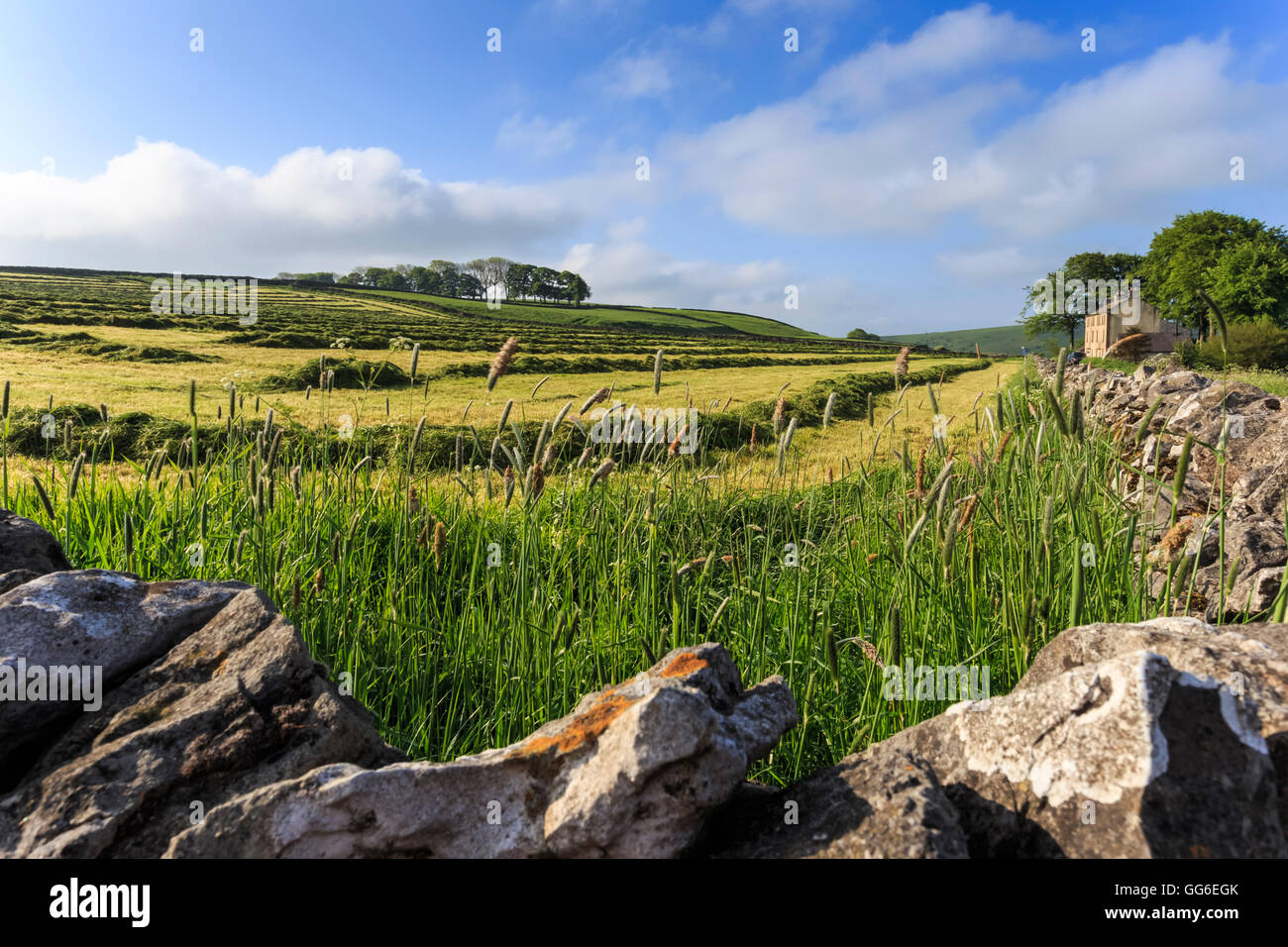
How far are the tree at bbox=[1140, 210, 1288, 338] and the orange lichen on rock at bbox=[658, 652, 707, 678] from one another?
150ft

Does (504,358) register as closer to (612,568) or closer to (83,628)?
(612,568)

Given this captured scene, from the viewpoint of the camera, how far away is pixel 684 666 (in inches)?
62.8

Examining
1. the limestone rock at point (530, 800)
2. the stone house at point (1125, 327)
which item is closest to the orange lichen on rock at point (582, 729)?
the limestone rock at point (530, 800)

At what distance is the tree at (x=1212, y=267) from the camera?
39.2 m

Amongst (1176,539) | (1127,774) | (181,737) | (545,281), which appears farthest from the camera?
(545,281)

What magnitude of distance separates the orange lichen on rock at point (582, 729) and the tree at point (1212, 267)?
46.0m

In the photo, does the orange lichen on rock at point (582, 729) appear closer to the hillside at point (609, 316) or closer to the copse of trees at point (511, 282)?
the hillside at point (609, 316)

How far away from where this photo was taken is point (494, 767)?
4.42 ft

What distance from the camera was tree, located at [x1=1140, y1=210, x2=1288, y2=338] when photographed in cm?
3925

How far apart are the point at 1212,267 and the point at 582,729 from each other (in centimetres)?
5854

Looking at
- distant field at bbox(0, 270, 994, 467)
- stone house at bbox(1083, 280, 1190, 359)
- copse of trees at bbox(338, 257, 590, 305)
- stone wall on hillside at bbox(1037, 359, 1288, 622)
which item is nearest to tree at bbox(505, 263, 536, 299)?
copse of trees at bbox(338, 257, 590, 305)

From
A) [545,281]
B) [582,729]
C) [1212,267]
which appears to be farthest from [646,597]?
[545,281]
